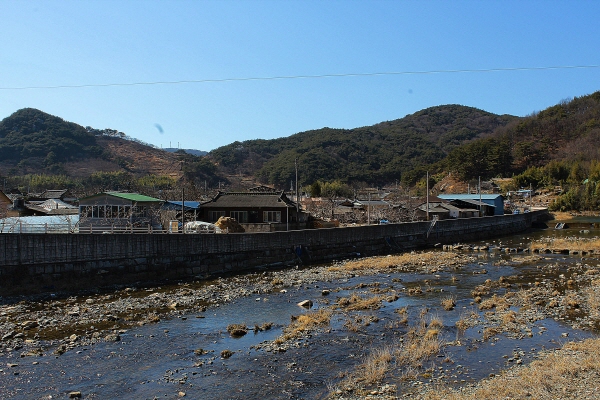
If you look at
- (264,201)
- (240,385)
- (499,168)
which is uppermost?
(499,168)

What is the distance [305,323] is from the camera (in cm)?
1490

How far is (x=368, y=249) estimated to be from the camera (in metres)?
35.4

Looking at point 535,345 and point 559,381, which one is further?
point 535,345

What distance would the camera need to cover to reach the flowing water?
10109mm

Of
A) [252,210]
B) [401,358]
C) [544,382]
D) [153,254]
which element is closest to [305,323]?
[401,358]

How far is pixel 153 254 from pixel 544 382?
18325 mm

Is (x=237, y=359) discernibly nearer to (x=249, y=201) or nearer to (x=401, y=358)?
(x=401, y=358)

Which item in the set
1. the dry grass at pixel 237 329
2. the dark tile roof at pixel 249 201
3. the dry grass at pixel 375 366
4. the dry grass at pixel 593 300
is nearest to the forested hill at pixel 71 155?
the dark tile roof at pixel 249 201

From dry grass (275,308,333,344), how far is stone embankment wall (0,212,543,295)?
9.93 meters

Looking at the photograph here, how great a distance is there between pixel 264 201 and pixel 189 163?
269 feet

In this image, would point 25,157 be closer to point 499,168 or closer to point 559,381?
point 499,168

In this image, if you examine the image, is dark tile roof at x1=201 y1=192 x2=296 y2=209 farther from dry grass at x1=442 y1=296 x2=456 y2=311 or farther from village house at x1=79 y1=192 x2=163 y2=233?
dry grass at x1=442 y1=296 x2=456 y2=311

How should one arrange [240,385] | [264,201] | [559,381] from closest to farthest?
[559,381] < [240,385] < [264,201]

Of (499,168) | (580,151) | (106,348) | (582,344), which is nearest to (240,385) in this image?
(106,348)
